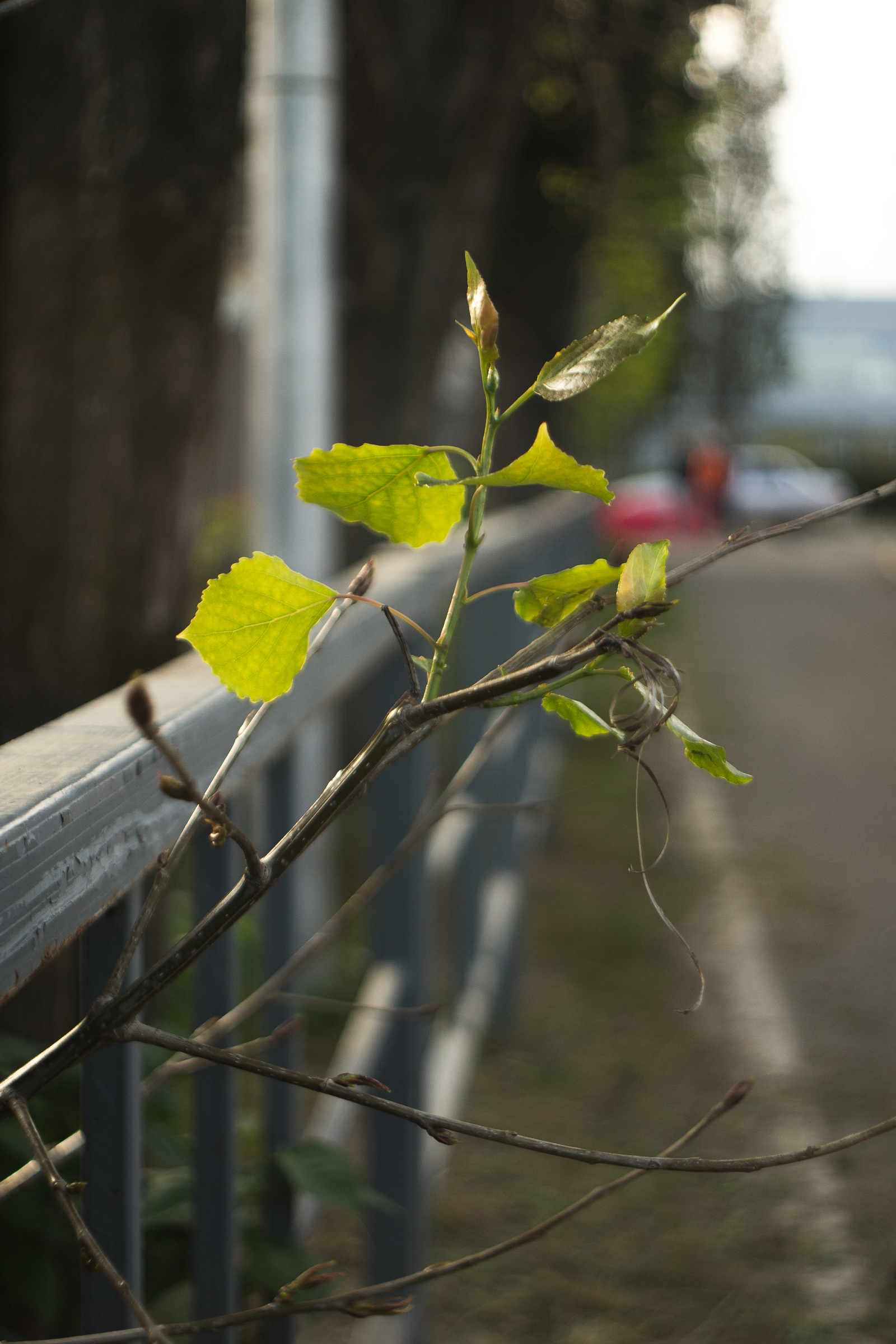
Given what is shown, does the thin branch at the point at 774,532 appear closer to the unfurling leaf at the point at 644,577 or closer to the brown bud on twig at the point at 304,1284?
the unfurling leaf at the point at 644,577

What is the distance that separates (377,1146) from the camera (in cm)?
192

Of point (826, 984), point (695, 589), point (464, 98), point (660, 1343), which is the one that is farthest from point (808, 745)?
point (695, 589)

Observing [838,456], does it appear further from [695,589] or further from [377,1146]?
[377,1146]

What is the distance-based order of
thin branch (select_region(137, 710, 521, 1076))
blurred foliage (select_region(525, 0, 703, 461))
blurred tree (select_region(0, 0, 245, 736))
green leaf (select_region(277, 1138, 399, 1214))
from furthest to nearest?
blurred foliage (select_region(525, 0, 703, 461)) < blurred tree (select_region(0, 0, 245, 736)) < green leaf (select_region(277, 1138, 399, 1214)) < thin branch (select_region(137, 710, 521, 1076))

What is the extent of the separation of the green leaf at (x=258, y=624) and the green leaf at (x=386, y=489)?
0.11 ft

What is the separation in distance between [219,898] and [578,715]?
56 centimetres

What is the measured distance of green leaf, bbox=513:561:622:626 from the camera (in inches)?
21.9

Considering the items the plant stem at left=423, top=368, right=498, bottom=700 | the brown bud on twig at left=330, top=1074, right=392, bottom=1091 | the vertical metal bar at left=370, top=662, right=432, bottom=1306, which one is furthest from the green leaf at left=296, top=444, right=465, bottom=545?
the vertical metal bar at left=370, top=662, right=432, bottom=1306

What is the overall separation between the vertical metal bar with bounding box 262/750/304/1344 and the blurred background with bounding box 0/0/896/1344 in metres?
0.13

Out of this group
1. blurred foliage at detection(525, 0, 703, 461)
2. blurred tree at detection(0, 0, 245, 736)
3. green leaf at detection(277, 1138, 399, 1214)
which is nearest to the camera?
green leaf at detection(277, 1138, 399, 1214)

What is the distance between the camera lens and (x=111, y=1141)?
0.80m

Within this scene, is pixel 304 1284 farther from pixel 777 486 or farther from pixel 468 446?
pixel 777 486

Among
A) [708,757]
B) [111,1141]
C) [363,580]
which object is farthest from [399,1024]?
[708,757]

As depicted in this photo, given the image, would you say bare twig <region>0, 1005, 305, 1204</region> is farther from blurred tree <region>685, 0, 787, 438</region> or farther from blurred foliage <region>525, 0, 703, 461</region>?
blurred tree <region>685, 0, 787, 438</region>
